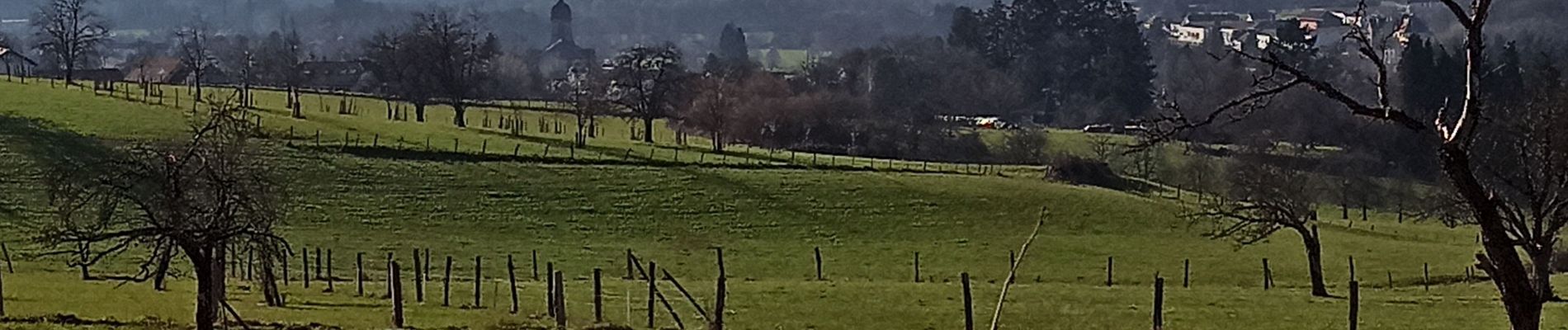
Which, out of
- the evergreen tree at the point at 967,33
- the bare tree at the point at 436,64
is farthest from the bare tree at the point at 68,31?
the evergreen tree at the point at 967,33

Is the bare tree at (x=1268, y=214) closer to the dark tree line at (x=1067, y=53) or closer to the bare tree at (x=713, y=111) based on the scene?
the bare tree at (x=713, y=111)

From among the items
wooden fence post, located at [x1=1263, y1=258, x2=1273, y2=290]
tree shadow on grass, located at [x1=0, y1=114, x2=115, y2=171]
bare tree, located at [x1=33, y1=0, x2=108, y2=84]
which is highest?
bare tree, located at [x1=33, y1=0, x2=108, y2=84]

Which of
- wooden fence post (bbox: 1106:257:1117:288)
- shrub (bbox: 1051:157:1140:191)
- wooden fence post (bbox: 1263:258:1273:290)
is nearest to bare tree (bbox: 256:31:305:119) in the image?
shrub (bbox: 1051:157:1140:191)

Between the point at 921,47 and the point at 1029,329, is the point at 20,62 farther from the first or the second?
the point at 1029,329

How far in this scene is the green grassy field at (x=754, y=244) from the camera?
3494cm

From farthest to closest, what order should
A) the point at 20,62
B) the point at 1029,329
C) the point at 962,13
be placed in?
the point at 962,13 < the point at 20,62 < the point at 1029,329

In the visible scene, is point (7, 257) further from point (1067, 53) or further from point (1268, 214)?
point (1067, 53)

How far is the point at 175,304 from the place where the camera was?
33500mm

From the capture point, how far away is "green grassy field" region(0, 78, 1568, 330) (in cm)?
3494

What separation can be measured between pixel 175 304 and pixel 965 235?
114 feet

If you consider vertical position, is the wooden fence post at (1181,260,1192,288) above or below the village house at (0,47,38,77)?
below

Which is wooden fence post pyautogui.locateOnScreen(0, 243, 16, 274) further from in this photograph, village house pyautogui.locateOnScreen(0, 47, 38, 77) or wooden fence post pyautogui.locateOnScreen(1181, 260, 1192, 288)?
village house pyautogui.locateOnScreen(0, 47, 38, 77)

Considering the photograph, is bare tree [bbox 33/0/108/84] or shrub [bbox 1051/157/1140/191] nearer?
shrub [bbox 1051/157/1140/191]

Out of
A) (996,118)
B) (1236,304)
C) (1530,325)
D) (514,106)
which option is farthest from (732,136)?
(1530,325)
